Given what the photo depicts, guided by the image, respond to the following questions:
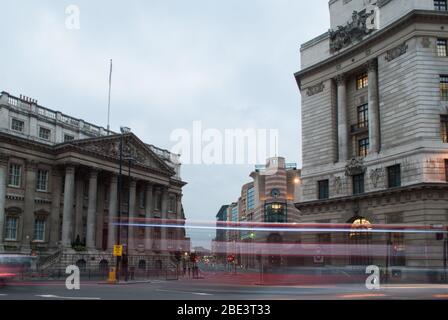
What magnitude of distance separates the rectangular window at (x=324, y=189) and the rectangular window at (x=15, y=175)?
32364 millimetres

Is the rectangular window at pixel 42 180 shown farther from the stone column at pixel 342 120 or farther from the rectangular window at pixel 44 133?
the stone column at pixel 342 120

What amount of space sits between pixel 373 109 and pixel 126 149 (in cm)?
3443

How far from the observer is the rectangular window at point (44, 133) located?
55.2 metres

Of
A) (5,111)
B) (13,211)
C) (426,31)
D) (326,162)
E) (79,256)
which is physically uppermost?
(426,31)

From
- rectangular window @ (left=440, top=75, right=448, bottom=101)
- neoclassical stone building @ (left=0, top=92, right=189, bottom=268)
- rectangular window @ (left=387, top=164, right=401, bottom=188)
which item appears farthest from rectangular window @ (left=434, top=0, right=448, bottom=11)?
neoclassical stone building @ (left=0, top=92, right=189, bottom=268)

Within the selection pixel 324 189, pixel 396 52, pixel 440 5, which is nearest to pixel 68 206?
pixel 324 189

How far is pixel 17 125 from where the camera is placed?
2053 inches

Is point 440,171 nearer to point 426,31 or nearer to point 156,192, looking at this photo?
point 426,31

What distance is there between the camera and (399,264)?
3791 centimetres

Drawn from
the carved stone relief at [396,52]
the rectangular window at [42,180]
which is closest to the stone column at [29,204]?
the rectangular window at [42,180]

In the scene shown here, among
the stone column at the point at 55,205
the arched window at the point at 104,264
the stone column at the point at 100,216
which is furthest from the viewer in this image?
the stone column at the point at 100,216

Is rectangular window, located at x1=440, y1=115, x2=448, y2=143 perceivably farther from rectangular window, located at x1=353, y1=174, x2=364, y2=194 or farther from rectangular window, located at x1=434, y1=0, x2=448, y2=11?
rectangular window, located at x1=434, y1=0, x2=448, y2=11
